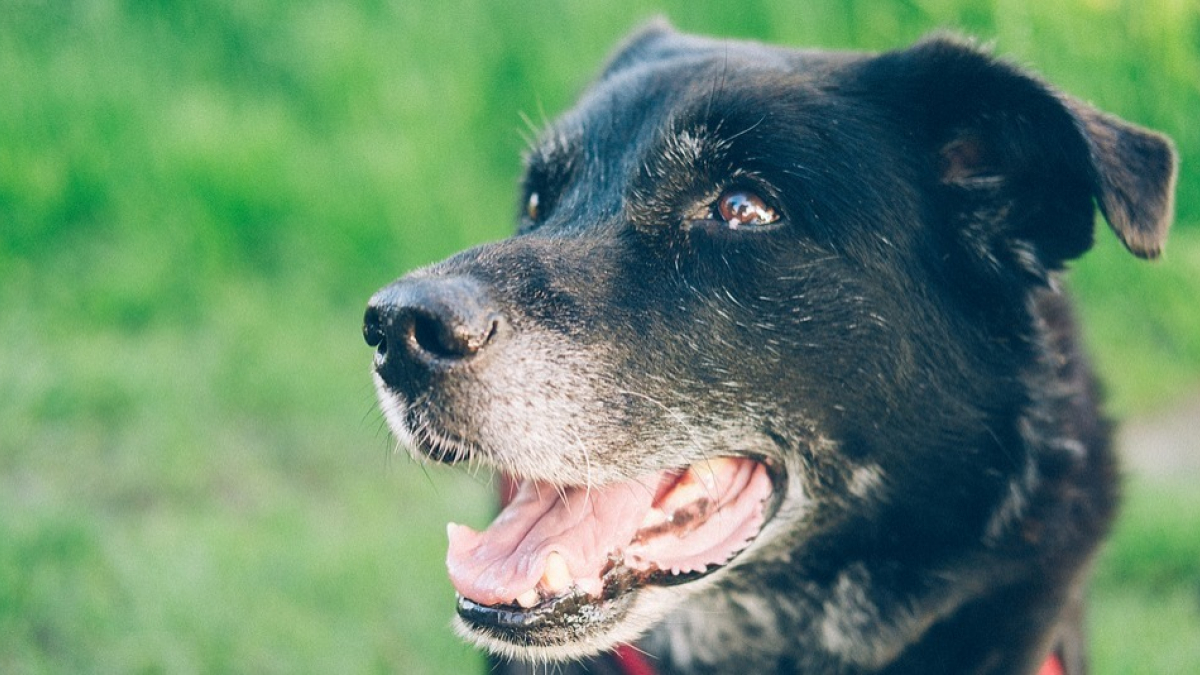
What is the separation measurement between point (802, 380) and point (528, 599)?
690mm

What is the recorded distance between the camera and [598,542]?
2.35 meters

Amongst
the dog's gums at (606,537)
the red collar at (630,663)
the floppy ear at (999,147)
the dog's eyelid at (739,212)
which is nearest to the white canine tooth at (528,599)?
the dog's gums at (606,537)

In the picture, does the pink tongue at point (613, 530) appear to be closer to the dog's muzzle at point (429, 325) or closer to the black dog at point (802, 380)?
the black dog at point (802, 380)

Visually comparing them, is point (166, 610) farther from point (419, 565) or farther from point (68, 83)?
point (68, 83)

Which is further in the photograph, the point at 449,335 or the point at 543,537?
the point at 543,537

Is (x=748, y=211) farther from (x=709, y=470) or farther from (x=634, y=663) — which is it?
(x=634, y=663)

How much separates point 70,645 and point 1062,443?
2.46 meters

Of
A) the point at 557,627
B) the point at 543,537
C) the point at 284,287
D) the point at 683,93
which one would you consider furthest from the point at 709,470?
the point at 284,287

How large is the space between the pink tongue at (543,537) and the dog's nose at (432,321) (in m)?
0.39

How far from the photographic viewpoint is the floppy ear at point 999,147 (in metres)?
2.41

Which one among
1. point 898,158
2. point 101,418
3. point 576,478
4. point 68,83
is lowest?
point 576,478

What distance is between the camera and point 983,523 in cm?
253

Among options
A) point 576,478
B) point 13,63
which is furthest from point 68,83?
point 576,478

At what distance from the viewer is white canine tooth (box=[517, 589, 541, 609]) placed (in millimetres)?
2176
